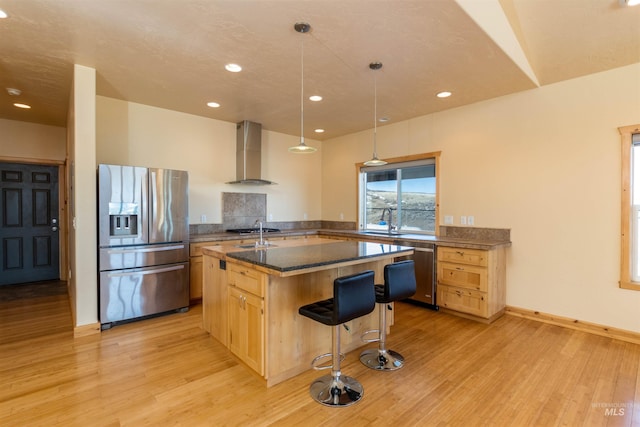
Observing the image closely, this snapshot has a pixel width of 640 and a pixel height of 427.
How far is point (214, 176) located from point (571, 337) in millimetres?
5004

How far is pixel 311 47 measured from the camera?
2678mm

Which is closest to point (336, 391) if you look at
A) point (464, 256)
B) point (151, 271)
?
point (464, 256)

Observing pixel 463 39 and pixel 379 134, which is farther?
pixel 379 134

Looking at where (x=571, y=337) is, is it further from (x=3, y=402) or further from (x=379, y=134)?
(x=3, y=402)

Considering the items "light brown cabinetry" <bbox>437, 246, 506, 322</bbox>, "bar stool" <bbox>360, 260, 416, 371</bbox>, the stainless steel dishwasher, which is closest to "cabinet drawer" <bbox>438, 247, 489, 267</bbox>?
"light brown cabinetry" <bbox>437, 246, 506, 322</bbox>

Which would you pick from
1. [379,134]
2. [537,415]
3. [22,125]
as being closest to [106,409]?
[537,415]

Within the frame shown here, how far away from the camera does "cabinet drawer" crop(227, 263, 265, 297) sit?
7.38ft

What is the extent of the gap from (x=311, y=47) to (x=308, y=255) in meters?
1.79

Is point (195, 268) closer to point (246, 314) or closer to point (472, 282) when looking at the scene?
point (246, 314)

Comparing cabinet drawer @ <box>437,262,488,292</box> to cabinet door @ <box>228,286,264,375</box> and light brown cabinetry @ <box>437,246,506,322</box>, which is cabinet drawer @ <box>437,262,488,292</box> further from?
cabinet door @ <box>228,286,264,375</box>

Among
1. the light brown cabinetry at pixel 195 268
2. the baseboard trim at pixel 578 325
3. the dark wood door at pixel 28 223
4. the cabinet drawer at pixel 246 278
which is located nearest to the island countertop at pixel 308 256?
the cabinet drawer at pixel 246 278

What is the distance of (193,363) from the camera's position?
2605mm

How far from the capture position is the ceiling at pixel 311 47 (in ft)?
7.26

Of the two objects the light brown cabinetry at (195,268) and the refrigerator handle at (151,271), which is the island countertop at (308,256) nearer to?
the refrigerator handle at (151,271)
